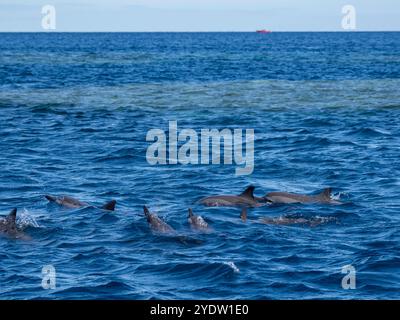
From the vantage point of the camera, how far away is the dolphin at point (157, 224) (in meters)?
19.4

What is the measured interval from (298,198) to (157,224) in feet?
16.2

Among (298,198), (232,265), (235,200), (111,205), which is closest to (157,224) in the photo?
(111,205)

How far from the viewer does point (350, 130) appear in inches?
1470

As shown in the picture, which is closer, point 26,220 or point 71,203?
point 26,220

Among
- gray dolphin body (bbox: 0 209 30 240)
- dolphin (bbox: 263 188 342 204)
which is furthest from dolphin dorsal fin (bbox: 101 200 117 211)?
dolphin (bbox: 263 188 342 204)

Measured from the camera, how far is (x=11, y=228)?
19.1m

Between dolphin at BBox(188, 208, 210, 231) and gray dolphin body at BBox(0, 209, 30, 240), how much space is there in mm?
3872

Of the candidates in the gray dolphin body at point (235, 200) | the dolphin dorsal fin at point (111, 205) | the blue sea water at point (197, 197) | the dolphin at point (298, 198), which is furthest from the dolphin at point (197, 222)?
the dolphin at point (298, 198)

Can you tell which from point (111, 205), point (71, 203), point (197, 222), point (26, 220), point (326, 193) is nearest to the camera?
point (197, 222)

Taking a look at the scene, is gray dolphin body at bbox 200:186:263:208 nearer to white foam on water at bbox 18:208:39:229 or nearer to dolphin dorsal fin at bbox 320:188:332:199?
dolphin dorsal fin at bbox 320:188:332:199

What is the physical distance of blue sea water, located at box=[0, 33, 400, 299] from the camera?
16.0 m

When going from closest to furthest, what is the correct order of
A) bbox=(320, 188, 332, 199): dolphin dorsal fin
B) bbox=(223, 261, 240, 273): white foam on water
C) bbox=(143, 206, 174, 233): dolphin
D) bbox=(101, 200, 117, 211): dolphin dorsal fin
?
bbox=(223, 261, 240, 273): white foam on water
bbox=(143, 206, 174, 233): dolphin
bbox=(101, 200, 117, 211): dolphin dorsal fin
bbox=(320, 188, 332, 199): dolphin dorsal fin


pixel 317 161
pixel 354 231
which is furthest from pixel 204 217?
pixel 317 161

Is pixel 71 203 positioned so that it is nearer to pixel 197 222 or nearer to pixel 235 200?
pixel 197 222
